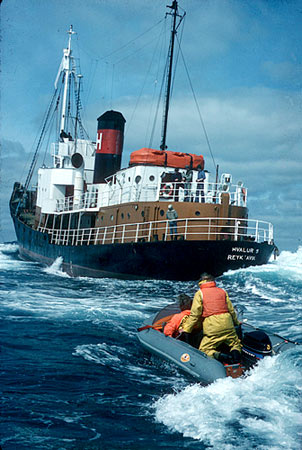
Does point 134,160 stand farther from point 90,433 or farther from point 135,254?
point 90,433

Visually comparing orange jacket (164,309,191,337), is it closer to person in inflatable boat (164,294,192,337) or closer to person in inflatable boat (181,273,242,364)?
person in inflatable boat (164,294,192,337)

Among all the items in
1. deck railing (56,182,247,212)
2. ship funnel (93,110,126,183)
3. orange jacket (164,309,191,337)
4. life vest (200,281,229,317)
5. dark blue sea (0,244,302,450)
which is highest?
ship funnel (93,110,126,183)

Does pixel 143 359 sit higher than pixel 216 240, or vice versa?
pixel 216 240

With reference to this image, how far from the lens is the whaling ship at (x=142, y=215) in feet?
59.8

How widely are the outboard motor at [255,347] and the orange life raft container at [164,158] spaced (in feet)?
48.3

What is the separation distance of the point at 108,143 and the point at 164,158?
6.64m

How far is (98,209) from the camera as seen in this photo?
24.2 meters

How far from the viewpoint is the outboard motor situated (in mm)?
7727

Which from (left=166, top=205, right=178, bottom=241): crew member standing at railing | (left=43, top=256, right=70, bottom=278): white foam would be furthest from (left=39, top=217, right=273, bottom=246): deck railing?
(left=43, top=256, right=70, bottom=278): white foam

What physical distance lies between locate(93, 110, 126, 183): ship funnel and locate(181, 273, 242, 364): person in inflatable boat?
20796mm

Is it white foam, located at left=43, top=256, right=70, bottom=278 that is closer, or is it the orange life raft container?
the orange life raft container

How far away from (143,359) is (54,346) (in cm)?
185

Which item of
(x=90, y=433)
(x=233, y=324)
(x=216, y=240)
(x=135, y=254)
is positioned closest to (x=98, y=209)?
(x=135, y=254)

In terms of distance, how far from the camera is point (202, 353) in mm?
7312
